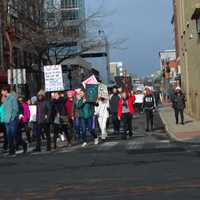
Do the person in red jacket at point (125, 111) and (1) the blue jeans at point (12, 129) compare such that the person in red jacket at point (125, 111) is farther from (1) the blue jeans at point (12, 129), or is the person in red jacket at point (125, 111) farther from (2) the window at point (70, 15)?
(2) the window at point (70, 15)

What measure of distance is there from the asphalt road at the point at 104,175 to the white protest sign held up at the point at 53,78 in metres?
10.2

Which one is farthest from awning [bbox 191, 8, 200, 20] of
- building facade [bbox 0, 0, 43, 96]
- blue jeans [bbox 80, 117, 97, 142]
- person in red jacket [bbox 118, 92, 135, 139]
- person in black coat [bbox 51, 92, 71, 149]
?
building facade [bbox 0, 0, 43, 96]

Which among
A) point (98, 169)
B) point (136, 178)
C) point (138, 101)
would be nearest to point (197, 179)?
point (136, 178)

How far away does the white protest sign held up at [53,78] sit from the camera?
2755 centimetres

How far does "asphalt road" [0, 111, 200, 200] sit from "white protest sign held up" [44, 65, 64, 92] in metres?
10.2

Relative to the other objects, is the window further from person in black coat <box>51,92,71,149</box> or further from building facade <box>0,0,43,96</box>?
person in black coat <box>51,92,71,149</box>

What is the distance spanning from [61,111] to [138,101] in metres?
29.5

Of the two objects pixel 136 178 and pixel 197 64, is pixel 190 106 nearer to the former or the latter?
pixel 197 64

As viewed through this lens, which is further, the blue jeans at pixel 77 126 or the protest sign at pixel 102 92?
the protest sign at pixel 102 92

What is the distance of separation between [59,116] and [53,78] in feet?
24.2

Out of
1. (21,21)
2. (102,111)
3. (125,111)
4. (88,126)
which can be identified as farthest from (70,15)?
(88,126)

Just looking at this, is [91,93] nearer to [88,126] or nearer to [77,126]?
[77,126]

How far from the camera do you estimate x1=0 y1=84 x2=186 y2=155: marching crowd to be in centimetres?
1797

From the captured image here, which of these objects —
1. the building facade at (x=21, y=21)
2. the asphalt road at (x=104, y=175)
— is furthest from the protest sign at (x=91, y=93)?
the building facade at (x=21, y=21)
